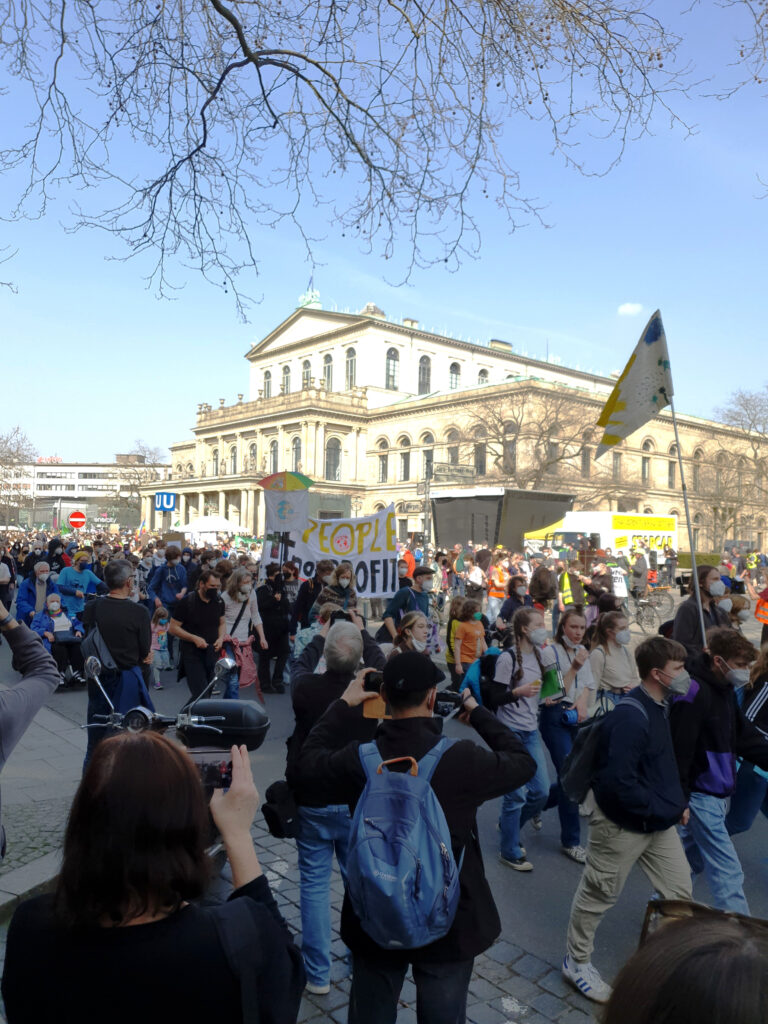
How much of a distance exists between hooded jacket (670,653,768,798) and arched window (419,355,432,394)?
72.9 meters

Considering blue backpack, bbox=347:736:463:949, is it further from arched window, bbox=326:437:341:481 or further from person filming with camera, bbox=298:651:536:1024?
arched window, bbox=326:437:341:481

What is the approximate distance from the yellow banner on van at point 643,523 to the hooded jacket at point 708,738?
29.5m

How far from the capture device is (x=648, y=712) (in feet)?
12.1

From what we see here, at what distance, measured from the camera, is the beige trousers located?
3.60 metres

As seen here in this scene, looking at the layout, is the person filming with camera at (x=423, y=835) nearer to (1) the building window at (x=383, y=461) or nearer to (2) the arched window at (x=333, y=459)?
(1) the building window at (x=383, y=461)

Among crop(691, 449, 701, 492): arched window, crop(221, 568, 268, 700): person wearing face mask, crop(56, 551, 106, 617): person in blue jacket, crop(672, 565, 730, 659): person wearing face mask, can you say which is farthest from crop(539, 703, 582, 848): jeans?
crop(691, 449, 701, 492): arched window

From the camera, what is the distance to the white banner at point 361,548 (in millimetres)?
11148

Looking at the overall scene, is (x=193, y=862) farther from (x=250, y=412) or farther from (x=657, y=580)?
(x=250, y=412)

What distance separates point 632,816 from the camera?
3.56m

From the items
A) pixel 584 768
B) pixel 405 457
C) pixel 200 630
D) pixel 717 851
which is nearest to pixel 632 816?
pixel 584 768

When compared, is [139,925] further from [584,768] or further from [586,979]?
[586,979]

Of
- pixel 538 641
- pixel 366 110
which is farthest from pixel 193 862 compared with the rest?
pixel 366 110

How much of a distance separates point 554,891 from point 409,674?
287 centimetres

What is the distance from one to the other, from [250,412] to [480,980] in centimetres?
7645
